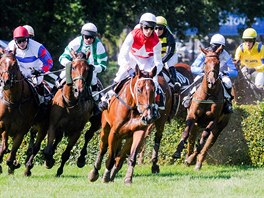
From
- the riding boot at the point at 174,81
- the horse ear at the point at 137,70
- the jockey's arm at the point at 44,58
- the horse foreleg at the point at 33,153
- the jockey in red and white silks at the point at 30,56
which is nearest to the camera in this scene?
the horse ear at the point at 137,70

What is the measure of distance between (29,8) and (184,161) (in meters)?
13.7

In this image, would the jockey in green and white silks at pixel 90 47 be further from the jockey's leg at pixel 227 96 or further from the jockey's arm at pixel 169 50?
the jockey's leg at pixel 227 96

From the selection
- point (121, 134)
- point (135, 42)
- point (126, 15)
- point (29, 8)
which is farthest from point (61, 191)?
point (126, 15)

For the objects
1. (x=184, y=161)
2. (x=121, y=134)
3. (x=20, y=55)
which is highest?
(x=20, y=55)

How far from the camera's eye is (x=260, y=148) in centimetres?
1670

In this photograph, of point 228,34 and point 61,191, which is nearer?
point 61,191

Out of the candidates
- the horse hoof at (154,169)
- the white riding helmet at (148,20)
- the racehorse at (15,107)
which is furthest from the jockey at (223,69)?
the racehorse at (15,107)

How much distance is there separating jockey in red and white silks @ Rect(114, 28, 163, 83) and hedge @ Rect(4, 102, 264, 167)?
3023 mm

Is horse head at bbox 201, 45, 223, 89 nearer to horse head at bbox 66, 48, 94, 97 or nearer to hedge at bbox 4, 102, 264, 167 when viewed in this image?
hedge at bbox 4, 102, 264, 167

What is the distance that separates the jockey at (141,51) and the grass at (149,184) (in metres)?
1.32

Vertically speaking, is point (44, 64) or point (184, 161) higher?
point (44, 64)

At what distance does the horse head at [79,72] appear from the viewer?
1394cm

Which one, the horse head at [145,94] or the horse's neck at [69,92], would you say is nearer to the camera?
the horse head at [145,94]

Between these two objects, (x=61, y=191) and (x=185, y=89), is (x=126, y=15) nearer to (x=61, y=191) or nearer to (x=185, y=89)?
(x=185, y=89)
